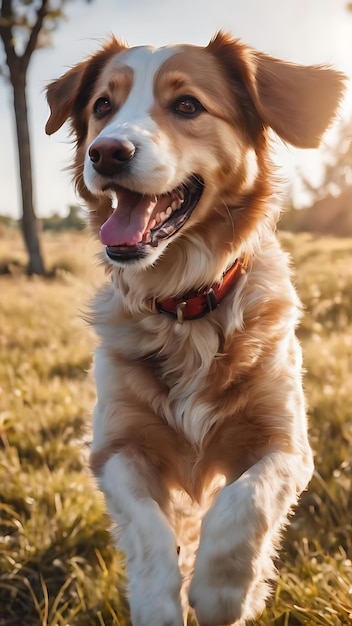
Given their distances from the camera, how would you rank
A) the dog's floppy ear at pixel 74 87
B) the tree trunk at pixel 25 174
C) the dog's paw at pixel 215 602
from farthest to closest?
1. the tree trunk at pixel 25 174
2. the dog's floppy ear at pixel 74 87
3. the dog's paw at pixel 215 602

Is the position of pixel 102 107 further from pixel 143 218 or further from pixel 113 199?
pixel 143 218

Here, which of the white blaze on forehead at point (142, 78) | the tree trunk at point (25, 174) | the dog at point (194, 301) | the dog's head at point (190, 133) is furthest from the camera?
the tree trunk at point (25, 174)

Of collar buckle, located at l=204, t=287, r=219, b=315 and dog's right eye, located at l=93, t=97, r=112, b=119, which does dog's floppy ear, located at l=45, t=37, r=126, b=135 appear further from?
collar buckle, located at l=204, t=287, r=219, b=315

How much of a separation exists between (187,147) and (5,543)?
2.09m

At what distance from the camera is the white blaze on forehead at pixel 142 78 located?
2990 mm

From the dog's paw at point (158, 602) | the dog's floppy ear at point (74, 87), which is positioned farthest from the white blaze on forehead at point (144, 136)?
the dog's paw at point (158, 602)

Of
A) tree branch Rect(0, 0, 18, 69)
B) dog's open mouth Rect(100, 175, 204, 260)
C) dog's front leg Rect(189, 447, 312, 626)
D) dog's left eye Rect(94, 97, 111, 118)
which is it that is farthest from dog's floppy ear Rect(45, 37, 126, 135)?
tree branch Rect(0, 0, 18, 69)

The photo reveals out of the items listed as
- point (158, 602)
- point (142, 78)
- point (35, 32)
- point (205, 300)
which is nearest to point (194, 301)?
point (205, 300)

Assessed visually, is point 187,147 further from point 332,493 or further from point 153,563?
point 332,493

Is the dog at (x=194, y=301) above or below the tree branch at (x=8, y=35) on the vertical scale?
above

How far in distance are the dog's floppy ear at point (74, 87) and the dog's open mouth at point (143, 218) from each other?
2.71 ft

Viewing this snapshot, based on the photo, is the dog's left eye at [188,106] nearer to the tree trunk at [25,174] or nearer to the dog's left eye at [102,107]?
the dog's left eye at [102,107]

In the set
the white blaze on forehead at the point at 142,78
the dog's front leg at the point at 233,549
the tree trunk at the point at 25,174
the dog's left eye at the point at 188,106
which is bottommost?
the tree trunk at the point at 25,174

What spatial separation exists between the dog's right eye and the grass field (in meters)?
0.63
